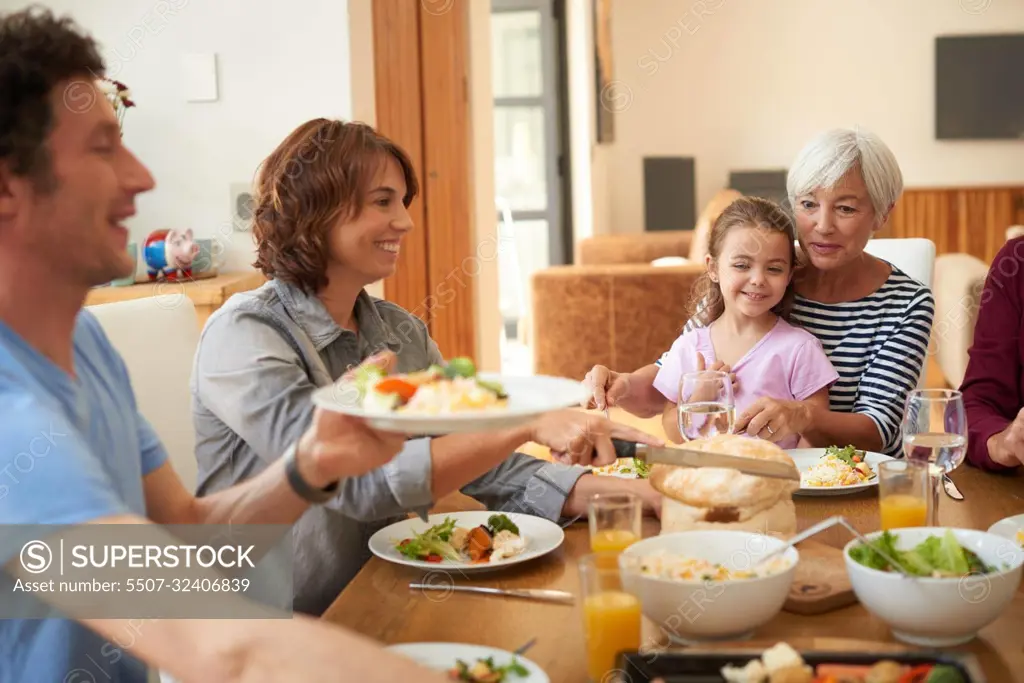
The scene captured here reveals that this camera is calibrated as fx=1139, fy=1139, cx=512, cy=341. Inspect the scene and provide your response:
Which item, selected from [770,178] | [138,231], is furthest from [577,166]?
[138,231]

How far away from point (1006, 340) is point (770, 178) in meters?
7.08

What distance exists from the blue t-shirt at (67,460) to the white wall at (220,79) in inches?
79.5

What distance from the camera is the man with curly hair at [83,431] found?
88 cm

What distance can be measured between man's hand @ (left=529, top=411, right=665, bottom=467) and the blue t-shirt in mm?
520

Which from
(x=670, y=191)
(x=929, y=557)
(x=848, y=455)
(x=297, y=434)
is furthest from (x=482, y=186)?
(x=670, y=191)

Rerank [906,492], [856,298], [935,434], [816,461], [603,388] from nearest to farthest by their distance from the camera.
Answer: [906,492] → [935,434] → [816,461] → [603,388] → [856,298]

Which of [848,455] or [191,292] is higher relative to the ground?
[191,292]

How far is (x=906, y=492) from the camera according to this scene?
56.6 inches

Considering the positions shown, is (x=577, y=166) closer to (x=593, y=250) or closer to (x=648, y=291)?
(x=593, y=250)

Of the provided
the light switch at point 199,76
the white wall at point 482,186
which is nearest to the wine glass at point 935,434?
the light switch at point 199,76

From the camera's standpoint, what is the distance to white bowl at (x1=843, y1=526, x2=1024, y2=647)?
1.15 metres

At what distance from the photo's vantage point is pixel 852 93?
9031 mm

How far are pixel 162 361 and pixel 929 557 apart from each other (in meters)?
1.29

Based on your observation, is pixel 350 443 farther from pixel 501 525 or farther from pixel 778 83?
pixel 778 83
